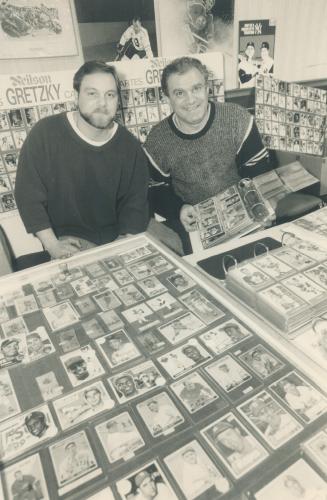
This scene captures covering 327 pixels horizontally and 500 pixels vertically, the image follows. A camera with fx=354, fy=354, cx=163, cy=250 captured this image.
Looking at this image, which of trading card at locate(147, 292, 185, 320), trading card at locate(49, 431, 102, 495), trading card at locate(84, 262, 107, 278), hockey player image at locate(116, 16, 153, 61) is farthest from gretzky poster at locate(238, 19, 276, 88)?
trading card at locate(49, 431, 102, 495)

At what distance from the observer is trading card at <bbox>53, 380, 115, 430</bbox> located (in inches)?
25.0

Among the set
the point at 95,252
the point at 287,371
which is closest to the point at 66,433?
the point at 287,371

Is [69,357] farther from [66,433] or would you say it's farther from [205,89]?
[205,89]

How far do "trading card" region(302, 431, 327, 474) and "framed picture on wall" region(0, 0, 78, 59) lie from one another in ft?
5.96

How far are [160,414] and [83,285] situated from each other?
500 millimetres

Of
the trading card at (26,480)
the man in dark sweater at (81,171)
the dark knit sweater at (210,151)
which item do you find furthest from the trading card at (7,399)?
the dark knit sweater at (210,151)

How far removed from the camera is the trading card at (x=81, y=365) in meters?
0.71

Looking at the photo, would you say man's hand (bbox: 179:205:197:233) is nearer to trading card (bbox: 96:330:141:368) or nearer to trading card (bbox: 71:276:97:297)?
trading card (bbox: 71:276:97:297)

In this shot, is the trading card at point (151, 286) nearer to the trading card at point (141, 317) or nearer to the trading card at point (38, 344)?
the trading card at point (141, 317)

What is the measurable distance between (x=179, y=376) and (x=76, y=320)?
32 cm

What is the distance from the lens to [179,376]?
696 millimetres

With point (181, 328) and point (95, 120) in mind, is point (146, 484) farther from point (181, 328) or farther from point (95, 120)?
point (95, 120)

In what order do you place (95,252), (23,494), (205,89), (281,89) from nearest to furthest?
1. (23,494)
2. (95,252)
3. (205,89)
4. (281,89)

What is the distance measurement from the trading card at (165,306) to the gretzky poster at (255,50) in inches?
68.1
